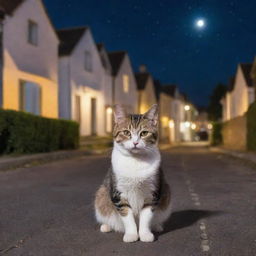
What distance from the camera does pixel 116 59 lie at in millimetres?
37531

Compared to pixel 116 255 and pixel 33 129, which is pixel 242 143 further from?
pixel 116 255

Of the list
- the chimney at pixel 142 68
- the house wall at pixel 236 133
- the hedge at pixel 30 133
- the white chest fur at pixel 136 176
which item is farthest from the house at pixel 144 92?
the white chest fur at pixel 136 176

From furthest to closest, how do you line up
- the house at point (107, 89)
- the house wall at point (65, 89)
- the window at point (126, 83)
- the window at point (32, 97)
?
the window at point (126, 83) < the house at point (107, 89) < the house wall at point (65, 89) < the window at point (32, 97)

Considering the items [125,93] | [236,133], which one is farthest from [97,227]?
[125,93]

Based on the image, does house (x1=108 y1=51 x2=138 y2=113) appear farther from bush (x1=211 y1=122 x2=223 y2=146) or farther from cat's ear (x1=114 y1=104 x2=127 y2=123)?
cat's ear (x1=114 y1=104 x2=127 y2=123)

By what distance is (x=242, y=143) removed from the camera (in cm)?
2572

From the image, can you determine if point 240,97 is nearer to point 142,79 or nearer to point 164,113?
point 142,79

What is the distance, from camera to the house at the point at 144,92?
145 feet

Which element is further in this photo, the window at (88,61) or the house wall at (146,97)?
the house wall at (146,97)

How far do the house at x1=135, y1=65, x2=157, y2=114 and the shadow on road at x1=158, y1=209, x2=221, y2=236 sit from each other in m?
36.9

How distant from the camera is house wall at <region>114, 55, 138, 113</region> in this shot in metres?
35.7

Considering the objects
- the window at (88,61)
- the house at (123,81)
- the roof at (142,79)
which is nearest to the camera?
the window at (88,61)

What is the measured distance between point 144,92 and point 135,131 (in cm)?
4083

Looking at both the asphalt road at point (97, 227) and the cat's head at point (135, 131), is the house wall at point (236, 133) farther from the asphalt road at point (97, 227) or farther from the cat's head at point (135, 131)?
the cat's head at point (135, 131)
